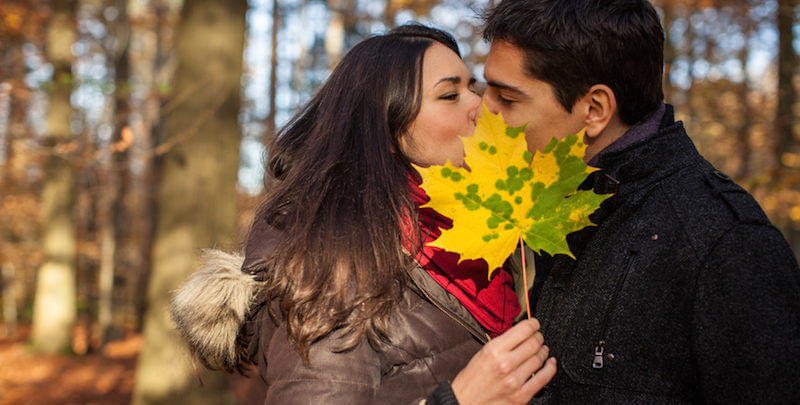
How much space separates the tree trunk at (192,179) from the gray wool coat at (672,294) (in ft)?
11.6

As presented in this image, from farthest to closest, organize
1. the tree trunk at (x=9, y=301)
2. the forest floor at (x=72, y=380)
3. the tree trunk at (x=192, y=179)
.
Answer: the tree trunk at (x=9, y=301) < the forest floor at (x=72, y=380) < the tree trunk at (x=192, y=179)

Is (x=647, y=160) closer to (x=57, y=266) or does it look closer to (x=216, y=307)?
(x=216, y=307)

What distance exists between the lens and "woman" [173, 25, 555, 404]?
1.48m

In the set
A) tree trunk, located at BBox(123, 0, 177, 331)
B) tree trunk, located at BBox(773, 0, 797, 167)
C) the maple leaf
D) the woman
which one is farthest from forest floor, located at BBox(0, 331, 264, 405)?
tree trunk, located at BBox(773, 0, 797, 167)

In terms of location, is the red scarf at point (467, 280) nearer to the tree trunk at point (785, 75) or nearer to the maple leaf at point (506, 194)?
the maple leaf at point (506, 194)

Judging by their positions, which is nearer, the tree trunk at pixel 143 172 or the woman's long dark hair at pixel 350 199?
the woman's long dark hair at pixel 350 199

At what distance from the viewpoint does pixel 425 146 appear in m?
1.94

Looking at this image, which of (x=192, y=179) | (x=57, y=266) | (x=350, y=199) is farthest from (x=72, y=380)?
(x=350, y=199)

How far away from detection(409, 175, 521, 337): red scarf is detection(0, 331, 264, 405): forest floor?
7.52 metres

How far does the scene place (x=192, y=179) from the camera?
15.1ft

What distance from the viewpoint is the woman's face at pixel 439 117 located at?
1.92 metres

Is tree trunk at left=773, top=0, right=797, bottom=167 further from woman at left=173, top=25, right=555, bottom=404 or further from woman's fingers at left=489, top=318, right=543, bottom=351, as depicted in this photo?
woman's fingers at left=489, top=318, right=543, bottom=351

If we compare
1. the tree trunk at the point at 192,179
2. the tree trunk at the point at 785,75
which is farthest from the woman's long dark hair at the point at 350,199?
the tree trunk at the point at 785,75

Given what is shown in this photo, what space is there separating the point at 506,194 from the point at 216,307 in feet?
3.28
